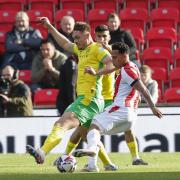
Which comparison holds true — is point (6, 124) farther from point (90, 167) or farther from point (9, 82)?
point (90, 167)

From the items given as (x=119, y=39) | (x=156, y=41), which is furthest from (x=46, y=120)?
(x=156, y=41)

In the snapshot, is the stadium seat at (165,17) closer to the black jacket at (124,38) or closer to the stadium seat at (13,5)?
the black jacket at (124,38)

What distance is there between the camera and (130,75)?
10836 millimetres

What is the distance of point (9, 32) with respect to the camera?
18.3 meters

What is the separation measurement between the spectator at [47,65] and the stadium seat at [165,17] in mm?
2871

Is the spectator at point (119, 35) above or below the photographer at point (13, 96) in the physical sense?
above

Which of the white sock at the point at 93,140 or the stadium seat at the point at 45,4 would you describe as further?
the stadium seat at the point at 45,4

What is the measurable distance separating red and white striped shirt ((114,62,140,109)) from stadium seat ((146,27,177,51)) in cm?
787

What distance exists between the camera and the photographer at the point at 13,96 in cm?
1587

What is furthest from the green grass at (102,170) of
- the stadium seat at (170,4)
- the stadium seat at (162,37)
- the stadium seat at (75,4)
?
the stadium seat at (75,4)

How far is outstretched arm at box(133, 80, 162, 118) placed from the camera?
34.9 feet

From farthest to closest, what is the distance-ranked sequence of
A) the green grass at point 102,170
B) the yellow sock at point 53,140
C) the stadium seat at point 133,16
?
the stadium seat at point 133,16 < the yellow sock at point 53,140 < the green grass at point 102,170

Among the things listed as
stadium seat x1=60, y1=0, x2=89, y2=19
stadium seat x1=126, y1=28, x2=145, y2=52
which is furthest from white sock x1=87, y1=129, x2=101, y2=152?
stadium seat x1=60, y1=0, x2=89, y2=19

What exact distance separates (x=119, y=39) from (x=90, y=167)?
6605 mm
